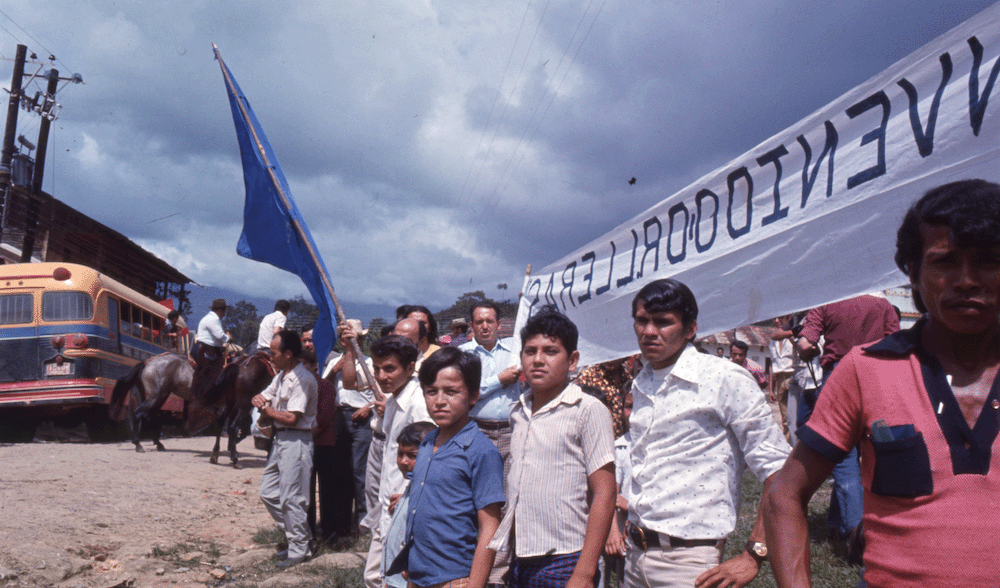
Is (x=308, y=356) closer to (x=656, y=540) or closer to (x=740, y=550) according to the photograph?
(x=740, y=550)

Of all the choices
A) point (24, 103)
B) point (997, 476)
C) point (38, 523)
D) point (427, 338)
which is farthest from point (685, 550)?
point (24, 103)

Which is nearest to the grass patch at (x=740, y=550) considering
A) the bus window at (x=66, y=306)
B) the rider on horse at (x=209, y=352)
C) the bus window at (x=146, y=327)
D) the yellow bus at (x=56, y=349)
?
the rider on horse at (x=209, y=352)

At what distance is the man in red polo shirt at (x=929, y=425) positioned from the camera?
1238mm

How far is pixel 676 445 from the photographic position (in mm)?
2451

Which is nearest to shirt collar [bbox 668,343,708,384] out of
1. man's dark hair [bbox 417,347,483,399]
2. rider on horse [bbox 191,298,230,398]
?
man's dark hair [bbox 417,347,483,399]

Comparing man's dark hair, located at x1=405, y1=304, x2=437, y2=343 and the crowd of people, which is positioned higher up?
man's dark hair, located at x1=405, y1=304, x2=437, y2=343

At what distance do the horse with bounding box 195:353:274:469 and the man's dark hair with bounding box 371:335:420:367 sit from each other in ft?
19.3

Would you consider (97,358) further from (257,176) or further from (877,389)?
(877,389)

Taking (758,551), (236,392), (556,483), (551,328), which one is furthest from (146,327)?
(758,551)

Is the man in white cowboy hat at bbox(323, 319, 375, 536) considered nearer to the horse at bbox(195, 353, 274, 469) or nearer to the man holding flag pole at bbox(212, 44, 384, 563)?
the man holding flag pole at bbox(212, 44, 384, 563)

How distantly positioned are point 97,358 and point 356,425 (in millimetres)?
8023

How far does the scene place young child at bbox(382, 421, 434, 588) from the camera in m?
3.00

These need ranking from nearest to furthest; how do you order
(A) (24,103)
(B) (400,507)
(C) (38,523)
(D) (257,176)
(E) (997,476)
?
(E) (997,476) < (B) (400,507) < (D) (257,176) < (C) (38,523) < (A) (24,103)

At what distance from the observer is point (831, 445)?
4.66ft
